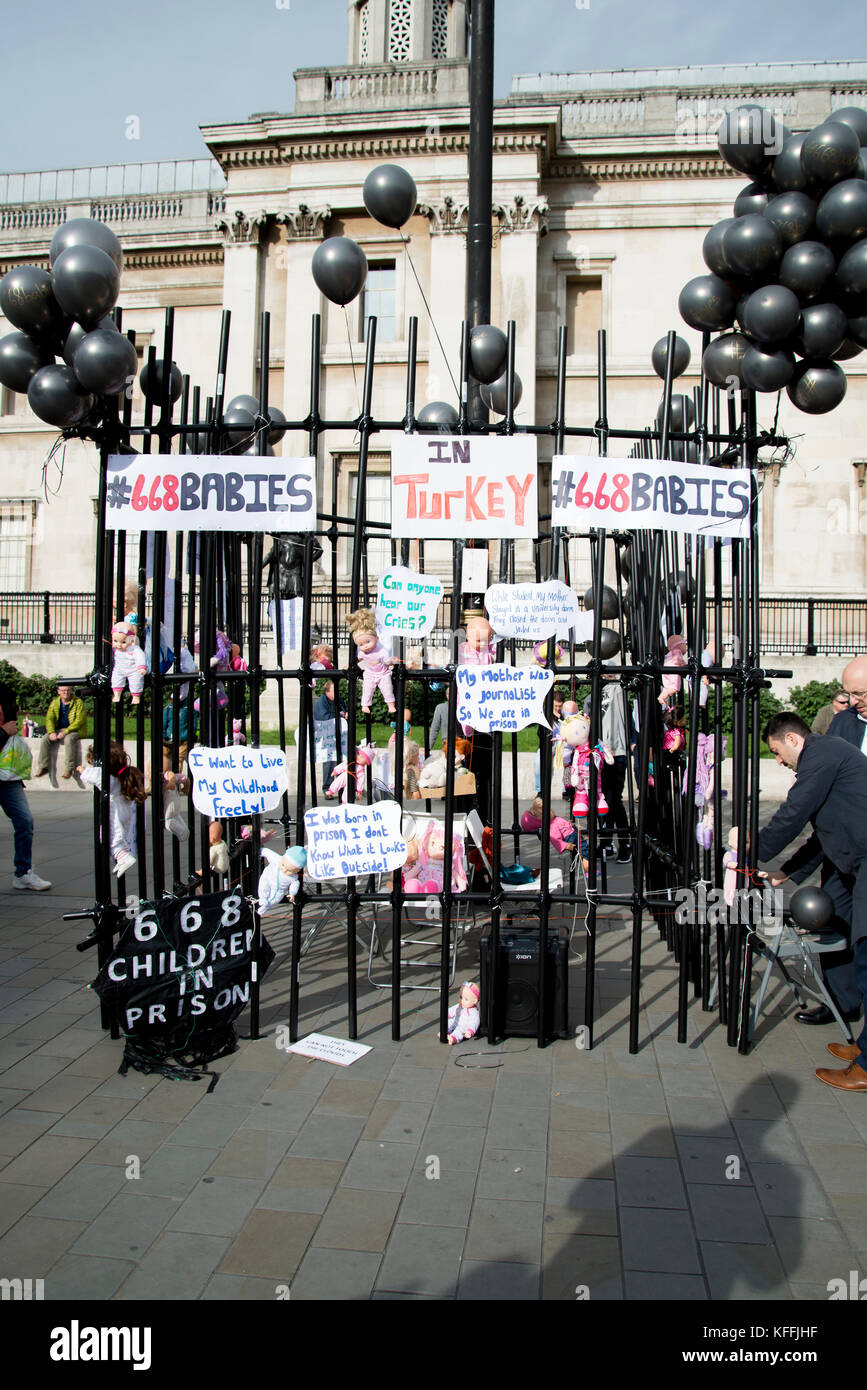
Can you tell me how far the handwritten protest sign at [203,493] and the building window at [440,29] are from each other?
24544 mm

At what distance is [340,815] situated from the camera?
5.00 m

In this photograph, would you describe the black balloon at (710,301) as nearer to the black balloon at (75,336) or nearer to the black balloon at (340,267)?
the black balloon at (340,267)

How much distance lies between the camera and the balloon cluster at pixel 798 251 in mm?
4652

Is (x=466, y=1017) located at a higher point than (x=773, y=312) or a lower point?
lower

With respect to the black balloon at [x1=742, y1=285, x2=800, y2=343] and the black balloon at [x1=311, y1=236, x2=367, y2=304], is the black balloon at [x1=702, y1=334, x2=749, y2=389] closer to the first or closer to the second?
the black balloon at [x1=742, y1=285, x2=800, y2=343]

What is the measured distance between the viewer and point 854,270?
467 centimetres

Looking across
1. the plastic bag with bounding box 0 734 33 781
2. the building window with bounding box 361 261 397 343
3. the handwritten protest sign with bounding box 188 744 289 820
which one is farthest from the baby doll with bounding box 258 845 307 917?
the building window with bounding box 361 261 397 343

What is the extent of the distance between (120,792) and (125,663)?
2.90 feet

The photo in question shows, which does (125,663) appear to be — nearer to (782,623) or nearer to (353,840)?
(353,840)

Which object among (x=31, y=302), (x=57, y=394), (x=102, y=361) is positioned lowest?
(x=57, y=394)

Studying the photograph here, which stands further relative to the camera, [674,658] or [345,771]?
[674,658]

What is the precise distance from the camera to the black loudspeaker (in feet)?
17.0

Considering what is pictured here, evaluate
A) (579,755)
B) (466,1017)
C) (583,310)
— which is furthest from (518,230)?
(466,1017)
